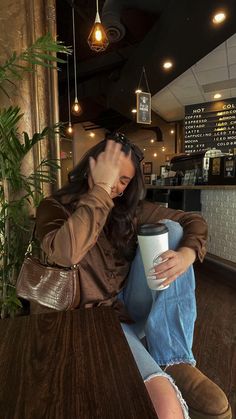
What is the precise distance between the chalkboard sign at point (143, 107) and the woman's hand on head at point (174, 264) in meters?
3.68

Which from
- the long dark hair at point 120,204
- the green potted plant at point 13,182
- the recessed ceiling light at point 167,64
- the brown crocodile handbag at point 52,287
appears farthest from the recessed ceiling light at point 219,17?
the brown crocodile handbag at point 52,287

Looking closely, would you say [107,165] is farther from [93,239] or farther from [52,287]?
[52,287]

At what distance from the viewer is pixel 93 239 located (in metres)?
0.88

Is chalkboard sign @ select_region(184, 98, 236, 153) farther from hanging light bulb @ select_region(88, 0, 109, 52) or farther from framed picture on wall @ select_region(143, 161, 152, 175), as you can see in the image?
framed picture on wall @ select_region(143, 161, 152, 175)

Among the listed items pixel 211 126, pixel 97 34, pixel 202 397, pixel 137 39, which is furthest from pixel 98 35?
pixel 211 126

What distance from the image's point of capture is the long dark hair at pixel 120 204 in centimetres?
108

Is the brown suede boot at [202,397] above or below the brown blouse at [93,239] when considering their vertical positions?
below

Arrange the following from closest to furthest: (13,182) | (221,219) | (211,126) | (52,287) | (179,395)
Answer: (179,395), (52,287), (13,182), (221,219), (211,126)

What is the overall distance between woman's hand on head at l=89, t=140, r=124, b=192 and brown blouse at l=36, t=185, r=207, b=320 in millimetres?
40

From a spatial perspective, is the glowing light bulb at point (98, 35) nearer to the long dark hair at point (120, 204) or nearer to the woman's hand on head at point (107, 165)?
the long dark hair at point (120, 204)

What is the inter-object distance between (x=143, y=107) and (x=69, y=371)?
4.36 meters

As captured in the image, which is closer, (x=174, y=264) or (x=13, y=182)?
(x=174, y=264)

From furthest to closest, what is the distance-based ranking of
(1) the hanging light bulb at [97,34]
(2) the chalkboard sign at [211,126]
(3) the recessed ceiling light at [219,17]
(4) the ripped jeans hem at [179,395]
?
(2) the chalkboard sign at [211,126] < (3) the recessed ceiling light at [219,17] < (1) the hanging light bulb at [97,34] < (4) the ripped jeans hem at [179,395]

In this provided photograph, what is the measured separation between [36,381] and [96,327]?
22 centimetres
